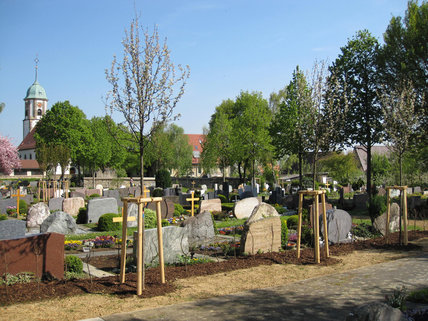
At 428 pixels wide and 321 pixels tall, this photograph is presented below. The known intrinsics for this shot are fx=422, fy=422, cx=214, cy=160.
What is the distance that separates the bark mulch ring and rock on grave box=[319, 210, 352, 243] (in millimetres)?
365

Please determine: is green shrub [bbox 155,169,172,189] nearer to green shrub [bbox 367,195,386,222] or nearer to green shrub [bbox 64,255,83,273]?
green shrub [bbox 367,195,386,222]

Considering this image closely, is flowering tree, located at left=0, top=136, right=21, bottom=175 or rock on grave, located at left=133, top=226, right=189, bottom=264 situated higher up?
A: flowering tree, located at left=0, top=136, right=21, bottom=175

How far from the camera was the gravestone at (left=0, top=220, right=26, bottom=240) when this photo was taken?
10281 millimetres

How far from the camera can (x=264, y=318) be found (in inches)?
261

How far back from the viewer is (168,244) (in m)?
10.6

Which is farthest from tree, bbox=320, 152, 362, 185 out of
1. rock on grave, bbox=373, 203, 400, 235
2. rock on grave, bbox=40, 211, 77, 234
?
rock on grave, bbox=40, 211, 77, 234

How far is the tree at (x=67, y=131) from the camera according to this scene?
55.3 meters

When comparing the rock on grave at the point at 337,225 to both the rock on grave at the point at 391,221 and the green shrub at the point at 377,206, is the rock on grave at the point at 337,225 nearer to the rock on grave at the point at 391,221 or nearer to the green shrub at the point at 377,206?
the rock on grave at the point at 391,221

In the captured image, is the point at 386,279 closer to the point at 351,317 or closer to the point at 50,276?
the point at 351,317

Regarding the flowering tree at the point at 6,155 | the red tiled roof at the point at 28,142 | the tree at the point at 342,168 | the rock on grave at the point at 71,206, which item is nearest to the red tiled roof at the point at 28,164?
the red tiled roof at the point at 28,142

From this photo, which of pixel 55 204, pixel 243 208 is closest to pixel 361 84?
pixel 243 208

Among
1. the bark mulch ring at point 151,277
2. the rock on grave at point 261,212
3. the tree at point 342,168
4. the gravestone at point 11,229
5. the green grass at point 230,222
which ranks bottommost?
the bark mulch ring at point 151,277

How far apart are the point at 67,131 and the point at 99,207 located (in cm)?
3806

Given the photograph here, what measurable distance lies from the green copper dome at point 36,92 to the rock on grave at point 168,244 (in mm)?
104418
